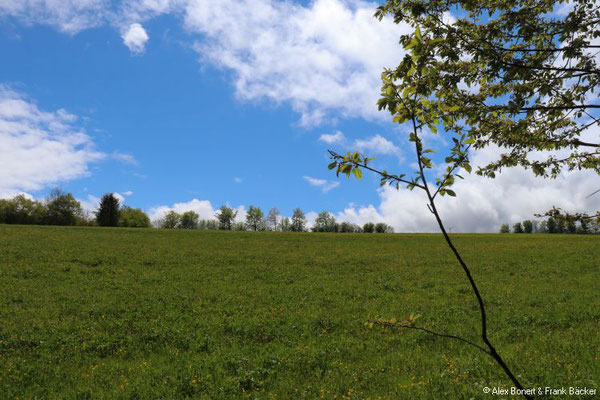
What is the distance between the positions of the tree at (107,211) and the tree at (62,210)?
324 inches

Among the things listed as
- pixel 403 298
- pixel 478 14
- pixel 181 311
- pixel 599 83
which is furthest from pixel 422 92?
pixel 403 298

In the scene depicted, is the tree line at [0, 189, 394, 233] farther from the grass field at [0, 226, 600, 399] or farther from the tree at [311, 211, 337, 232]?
the grass field at [0, 226, 600, 399]

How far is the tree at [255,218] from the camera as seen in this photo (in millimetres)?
140375

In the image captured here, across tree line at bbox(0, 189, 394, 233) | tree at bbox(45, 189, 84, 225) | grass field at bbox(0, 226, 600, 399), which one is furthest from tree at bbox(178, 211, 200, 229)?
grass field at bbox(0, 226, 600, 399)

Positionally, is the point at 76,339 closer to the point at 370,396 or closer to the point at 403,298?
the point at 370,396

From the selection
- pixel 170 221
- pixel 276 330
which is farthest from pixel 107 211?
pixel 276 330

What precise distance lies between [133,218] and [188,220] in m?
29.2

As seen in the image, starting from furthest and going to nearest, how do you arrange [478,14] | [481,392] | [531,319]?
[531,319] < [481,392] < [478,14]

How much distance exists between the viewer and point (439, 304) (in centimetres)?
1512

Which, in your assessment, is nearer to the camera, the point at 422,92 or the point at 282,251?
the point at 422,92

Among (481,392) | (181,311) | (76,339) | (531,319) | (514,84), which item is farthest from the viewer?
(181,311)

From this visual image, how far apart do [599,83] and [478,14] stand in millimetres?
1922

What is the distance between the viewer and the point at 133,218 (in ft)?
423

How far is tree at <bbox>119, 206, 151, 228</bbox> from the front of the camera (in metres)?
121
